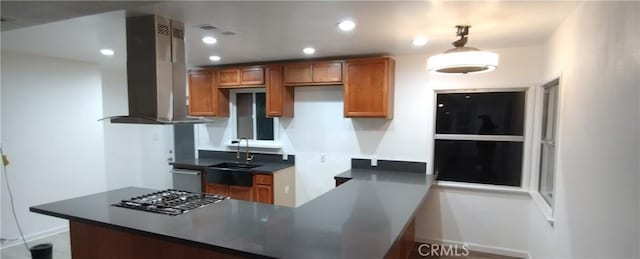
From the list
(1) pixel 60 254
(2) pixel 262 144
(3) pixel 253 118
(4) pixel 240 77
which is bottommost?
(1) pixel 60 254

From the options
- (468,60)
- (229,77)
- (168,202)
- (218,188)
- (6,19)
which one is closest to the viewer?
(468,60)

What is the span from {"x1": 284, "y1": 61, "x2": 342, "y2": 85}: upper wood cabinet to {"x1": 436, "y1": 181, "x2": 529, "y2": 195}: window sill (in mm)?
1730

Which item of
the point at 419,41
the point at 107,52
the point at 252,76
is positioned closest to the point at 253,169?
the point at 252,76

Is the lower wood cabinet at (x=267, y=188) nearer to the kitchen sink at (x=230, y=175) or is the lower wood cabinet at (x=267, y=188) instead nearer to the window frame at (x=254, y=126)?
the kitchen sink at (x=230, y=175)

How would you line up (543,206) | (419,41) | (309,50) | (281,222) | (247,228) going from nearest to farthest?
1. (247,228)
2. (281,222)
3. (543,206)
4. (419,41)
5. (309,50)

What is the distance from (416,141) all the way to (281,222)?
234 cm

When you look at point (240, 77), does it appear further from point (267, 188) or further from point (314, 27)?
point (314, 27)

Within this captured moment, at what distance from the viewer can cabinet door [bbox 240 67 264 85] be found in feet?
14.3

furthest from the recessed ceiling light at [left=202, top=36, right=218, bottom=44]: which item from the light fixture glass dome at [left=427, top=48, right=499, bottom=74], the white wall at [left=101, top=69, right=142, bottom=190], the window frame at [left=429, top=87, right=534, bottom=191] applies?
the white wall at [left=101, top=69, right=142, bottom=190]

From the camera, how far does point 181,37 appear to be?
2607 mm

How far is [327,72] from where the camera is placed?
4016mm

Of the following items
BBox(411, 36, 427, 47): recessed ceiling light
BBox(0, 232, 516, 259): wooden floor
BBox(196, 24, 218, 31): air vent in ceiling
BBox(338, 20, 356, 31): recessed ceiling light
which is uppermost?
BBox(196, 24, 218, 31): air vent in ceiling

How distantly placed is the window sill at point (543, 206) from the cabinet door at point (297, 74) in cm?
272

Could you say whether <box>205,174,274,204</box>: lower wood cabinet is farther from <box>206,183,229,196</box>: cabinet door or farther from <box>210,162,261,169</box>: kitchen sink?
<box>210,162,261,169</box>: kitchen sink
